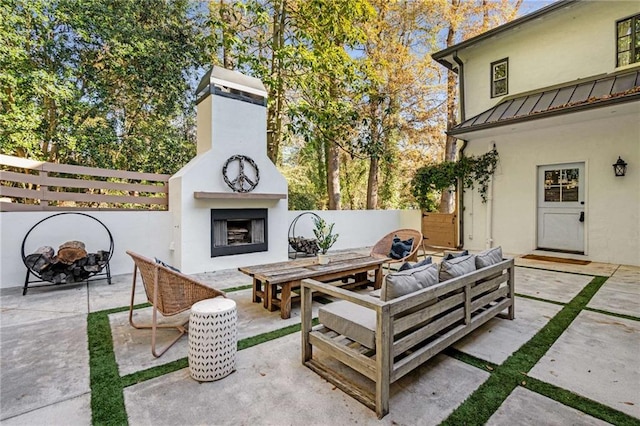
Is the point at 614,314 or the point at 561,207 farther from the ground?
the point at 561,207

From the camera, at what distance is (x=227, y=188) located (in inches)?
223

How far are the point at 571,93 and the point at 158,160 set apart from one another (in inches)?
379

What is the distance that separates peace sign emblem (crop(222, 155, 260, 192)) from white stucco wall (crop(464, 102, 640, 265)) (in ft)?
18.5

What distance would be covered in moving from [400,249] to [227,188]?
3.37 meters

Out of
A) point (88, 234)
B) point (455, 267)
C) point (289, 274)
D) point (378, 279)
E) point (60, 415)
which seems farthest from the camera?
point (88, 234)

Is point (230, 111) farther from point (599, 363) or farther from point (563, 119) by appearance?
point (563, 119)

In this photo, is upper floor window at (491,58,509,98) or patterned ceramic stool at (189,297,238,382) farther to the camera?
upper floor window at (491,58,509,98)

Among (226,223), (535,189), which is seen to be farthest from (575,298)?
(226,223)

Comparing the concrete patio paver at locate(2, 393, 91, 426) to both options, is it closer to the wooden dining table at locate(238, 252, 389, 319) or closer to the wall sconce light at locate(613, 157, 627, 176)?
the wooden dining table at locate(238, 252, 389, 319)

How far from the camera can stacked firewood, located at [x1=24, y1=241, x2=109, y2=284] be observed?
13.8 feet

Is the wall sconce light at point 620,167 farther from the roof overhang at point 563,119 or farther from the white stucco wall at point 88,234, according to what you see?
the white stucco wall at point 88,234

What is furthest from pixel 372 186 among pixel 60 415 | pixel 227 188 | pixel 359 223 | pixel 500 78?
pixel 60 415

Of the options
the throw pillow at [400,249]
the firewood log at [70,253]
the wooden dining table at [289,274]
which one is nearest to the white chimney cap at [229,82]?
the firewood log at [70,253]

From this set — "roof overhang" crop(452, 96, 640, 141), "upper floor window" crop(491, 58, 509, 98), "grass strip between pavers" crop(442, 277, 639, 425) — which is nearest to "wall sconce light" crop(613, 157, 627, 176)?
"roof overhang" crop(452, 96, 640, 141)
